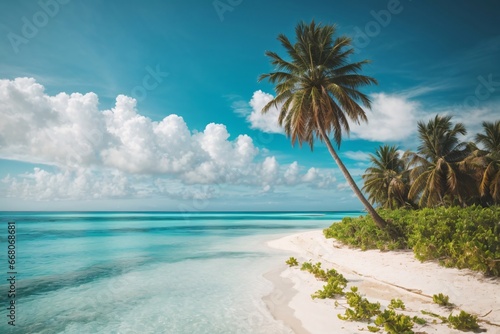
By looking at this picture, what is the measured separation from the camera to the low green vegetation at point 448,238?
690 centimetres

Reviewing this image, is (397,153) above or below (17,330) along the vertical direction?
above

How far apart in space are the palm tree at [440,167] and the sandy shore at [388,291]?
1148 cm

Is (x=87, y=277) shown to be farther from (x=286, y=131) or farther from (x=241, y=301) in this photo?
(x=286, y=131)

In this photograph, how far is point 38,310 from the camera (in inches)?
290

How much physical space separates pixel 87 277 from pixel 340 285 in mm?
9832

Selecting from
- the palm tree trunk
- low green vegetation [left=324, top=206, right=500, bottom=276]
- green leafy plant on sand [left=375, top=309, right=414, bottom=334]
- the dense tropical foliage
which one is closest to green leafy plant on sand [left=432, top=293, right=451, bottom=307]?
green leafy plant on sand [left=375, top=309, right=414, bottom=334]

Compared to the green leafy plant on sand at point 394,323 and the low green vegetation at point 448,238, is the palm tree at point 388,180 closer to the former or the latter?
the low green vegetation at point 448,238

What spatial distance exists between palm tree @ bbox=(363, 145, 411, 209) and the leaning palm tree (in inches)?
502

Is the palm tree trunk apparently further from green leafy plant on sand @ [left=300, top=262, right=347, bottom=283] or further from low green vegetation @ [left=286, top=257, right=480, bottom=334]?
low green vegetation @ [left=286, top=257, right=480, bottom=334]

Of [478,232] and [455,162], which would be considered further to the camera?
[455,162]

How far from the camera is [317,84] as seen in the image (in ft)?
46.9

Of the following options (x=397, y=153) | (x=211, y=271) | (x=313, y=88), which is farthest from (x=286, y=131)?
(x=397, y=153)

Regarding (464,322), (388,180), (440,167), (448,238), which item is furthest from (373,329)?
(388,180)

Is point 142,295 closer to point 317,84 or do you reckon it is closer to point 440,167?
point 317,84
